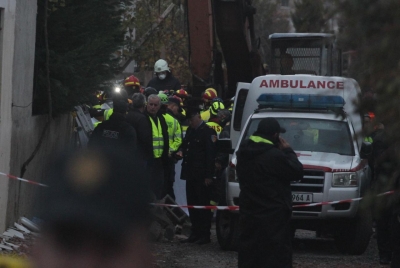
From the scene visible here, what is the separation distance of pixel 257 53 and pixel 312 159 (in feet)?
28.0

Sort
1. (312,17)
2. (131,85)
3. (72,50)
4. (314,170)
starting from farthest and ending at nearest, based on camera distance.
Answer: (131,85), (72,50), (314,170), (312,17)

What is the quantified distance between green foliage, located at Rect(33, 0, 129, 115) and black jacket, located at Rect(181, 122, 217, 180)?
1762mm

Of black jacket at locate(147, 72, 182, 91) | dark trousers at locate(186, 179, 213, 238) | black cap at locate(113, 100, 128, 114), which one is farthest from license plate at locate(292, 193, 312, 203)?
black jacket at locate(147, 72, 182, 91)

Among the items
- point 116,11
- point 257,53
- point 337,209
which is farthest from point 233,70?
point 337,209

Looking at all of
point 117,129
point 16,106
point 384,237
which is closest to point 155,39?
point 117,129

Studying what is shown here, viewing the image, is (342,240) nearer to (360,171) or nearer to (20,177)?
(360,171)

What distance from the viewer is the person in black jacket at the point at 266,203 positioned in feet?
29.7

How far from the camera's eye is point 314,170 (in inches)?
481

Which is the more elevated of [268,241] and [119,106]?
[119,106]

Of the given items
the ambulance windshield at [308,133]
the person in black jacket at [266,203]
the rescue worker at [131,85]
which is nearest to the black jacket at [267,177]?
the person in black jacket at [266,203]

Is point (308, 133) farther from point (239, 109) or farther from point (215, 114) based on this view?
point (215, 114)

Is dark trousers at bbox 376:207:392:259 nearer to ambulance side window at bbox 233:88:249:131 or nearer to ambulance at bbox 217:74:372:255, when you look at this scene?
ambulance at bbox 217:74:372:255

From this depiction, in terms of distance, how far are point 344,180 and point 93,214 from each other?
388 inches

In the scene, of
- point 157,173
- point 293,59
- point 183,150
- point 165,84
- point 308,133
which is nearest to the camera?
point 308,133
